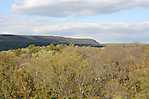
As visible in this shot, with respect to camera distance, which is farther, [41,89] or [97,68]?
[97,68]

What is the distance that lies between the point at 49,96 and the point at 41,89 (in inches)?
69.8

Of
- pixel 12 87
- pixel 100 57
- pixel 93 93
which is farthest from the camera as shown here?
pixel 100 57

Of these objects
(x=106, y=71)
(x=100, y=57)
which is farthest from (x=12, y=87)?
(x=100, y=57)

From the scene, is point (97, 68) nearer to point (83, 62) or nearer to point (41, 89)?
point (83, 62)

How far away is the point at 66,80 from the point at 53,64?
11.4 feet

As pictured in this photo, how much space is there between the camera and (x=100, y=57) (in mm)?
97562

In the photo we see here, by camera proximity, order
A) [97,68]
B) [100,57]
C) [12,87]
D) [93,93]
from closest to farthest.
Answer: [12,87] < [93,93] < [97,68] < [100,57]

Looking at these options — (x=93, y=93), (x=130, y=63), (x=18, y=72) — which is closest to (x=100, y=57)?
(x=130, y=63)

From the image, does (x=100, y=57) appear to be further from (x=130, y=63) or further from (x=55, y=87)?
(x=55, y=87)

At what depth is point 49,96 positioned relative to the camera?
73.6 m

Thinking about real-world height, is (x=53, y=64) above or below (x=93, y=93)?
above

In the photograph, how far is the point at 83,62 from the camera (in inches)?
3108

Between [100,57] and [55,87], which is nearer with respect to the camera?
[55,87]

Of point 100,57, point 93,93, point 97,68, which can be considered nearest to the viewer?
point 93,93
